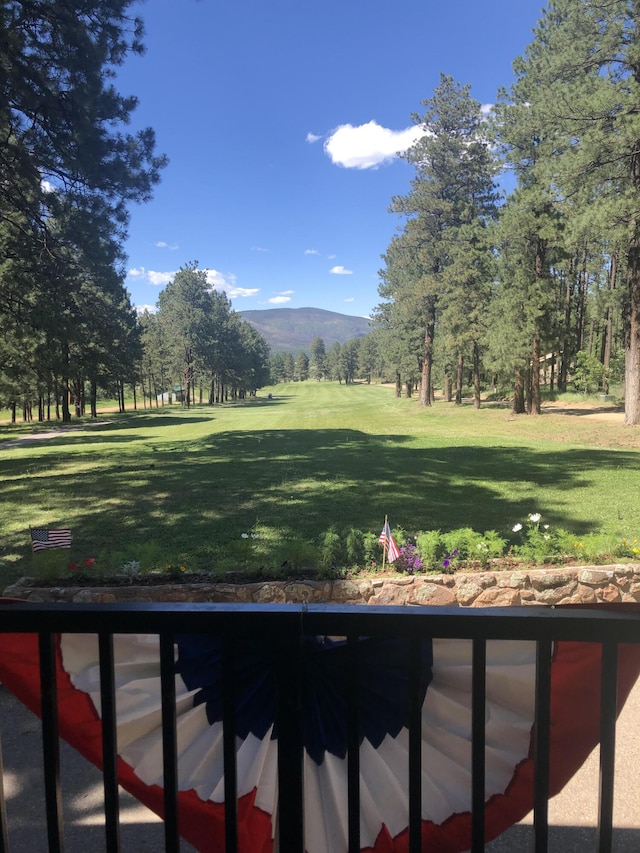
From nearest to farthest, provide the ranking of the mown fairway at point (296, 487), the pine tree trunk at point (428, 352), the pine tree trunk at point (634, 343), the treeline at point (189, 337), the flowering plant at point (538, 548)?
1. the flowering plant at point (538, 548)
2. the mown fairway at point (296, 487)
3. the pine tree trunk at point (634, 343)
4. the pine tree trunk at point (428, 352)
5. the treeline at point (189, 337)

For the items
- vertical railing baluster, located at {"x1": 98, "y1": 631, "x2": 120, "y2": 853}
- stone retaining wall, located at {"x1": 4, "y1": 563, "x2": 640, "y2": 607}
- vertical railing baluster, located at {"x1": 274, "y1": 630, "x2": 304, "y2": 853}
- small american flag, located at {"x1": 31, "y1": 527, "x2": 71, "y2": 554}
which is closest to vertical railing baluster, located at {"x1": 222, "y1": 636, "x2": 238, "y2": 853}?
vertical railing baluster, located at {"x1": 274, "y1": 630, "x2": 304, "y2": 853}

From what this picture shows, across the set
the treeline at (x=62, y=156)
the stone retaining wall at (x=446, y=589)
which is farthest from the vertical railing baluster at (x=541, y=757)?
the treeline at (x=62, y=156)

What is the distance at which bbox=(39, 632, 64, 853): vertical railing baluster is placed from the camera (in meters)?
1.27

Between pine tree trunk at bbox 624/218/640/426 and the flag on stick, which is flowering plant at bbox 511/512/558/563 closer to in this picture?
the flag on stick

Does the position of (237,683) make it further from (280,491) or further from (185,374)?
(185,374)

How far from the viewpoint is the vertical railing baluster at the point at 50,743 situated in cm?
127

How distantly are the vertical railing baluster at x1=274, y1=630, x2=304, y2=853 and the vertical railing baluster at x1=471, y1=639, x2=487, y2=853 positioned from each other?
0.41 metres

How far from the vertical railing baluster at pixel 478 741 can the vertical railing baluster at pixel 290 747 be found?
1.36 feet

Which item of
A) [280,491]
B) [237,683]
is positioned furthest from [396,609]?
[280,491]

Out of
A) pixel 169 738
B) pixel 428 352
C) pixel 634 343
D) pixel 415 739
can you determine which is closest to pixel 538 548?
pixel 415 739

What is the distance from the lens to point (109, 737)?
4.20 ft

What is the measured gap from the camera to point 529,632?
45.6 inches

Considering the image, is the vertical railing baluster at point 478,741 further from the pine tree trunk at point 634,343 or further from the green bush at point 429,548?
the pine tree trunk at point 634,343

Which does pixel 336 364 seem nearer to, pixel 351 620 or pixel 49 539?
pixel 49 539
